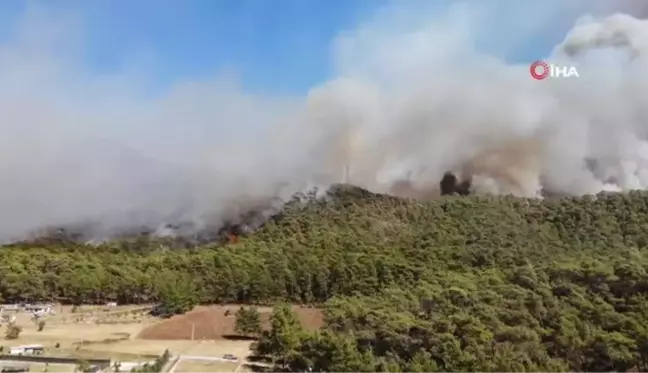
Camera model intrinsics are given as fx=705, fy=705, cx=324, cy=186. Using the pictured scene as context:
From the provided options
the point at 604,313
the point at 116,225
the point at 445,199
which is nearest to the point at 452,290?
the point at 604,313

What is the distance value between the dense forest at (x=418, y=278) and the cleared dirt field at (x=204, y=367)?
2222 mm

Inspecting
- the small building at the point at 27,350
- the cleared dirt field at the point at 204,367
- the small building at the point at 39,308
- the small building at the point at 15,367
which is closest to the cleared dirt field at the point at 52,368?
the small building at the point at 15,367

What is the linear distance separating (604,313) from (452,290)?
18.4 ft

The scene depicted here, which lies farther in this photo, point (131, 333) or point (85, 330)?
point (85, 330)

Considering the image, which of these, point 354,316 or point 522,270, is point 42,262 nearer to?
point 354,316

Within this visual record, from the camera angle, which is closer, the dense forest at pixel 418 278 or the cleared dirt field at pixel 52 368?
the dense forest at pixel 418 278

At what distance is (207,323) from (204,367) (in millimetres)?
9598

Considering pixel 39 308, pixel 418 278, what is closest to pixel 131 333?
pixel 39 308

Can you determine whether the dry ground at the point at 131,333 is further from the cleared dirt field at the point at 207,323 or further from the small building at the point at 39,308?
the small building at the point at 39,308

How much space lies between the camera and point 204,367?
85.0 ft

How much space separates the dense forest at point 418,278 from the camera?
21.0m

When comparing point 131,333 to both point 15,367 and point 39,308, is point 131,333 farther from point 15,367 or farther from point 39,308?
point 15,367

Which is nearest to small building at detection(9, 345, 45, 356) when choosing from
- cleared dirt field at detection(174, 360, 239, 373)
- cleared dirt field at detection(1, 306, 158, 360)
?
cleared dirt field at detection(1, 306, 158, 360)

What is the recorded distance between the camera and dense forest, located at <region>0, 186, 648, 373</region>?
21.0 m
